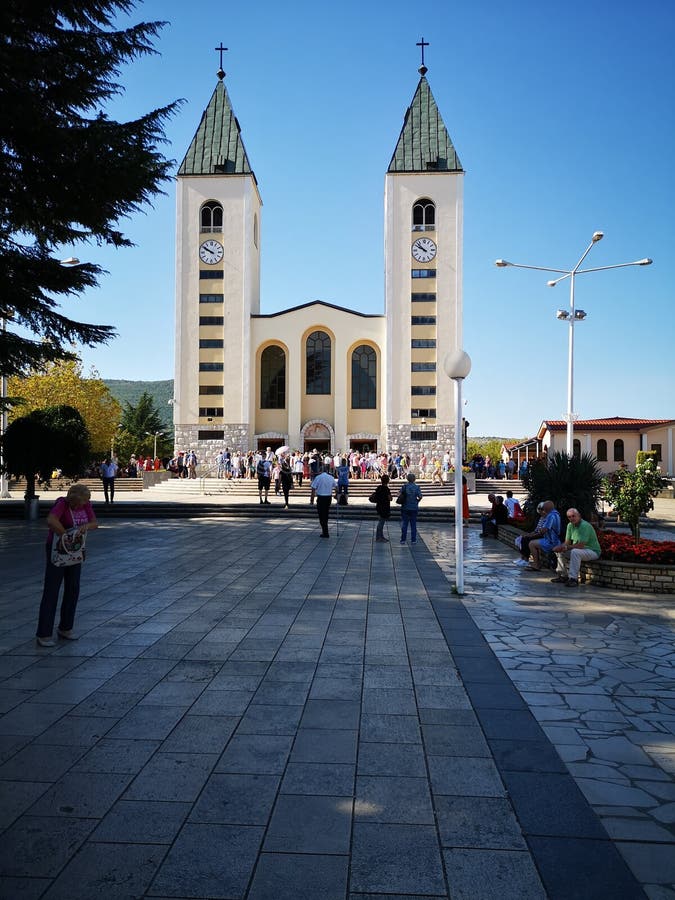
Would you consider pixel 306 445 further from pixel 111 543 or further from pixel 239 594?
pixel 239 594

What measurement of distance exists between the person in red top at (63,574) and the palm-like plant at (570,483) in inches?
376

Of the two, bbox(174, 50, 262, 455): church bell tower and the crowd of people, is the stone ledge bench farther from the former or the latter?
bbox(174, 50, 262, 455): church bell tower

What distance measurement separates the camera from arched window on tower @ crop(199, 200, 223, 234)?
154ft

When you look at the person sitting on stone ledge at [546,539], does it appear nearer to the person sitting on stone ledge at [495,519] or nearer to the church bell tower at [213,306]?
the person sitting on stone ledge at [495,519]

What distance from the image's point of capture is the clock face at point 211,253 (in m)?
46.5

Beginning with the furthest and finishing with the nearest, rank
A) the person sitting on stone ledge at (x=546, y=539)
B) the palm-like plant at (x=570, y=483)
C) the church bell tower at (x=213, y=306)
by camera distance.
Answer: the church bell tower at (x=213, y=306), the palm-like plant at (x=570, y=483), the person sitting on stone ledge at (x=546, y=539)

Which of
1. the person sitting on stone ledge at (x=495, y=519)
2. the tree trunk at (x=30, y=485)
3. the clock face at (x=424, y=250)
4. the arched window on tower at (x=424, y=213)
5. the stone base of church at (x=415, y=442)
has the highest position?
the arched window on tower at (x=424, y=213)

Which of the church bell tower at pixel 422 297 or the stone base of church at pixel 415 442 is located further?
the church bell tower at pixel 422 297

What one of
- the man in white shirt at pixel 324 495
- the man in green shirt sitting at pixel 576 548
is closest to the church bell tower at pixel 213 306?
the man in white shirt at pixel 324 495

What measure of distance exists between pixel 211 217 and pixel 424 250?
618 inches

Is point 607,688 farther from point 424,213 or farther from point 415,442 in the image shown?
point 424,213

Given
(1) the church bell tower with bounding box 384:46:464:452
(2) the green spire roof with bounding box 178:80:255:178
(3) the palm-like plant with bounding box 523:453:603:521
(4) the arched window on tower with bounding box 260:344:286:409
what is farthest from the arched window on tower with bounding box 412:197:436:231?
(3) the palm-like plant with bounding box 523:453:603:521

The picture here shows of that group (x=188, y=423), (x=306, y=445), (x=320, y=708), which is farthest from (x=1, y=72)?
(x=306, y=445)

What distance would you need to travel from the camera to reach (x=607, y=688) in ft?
17.0
